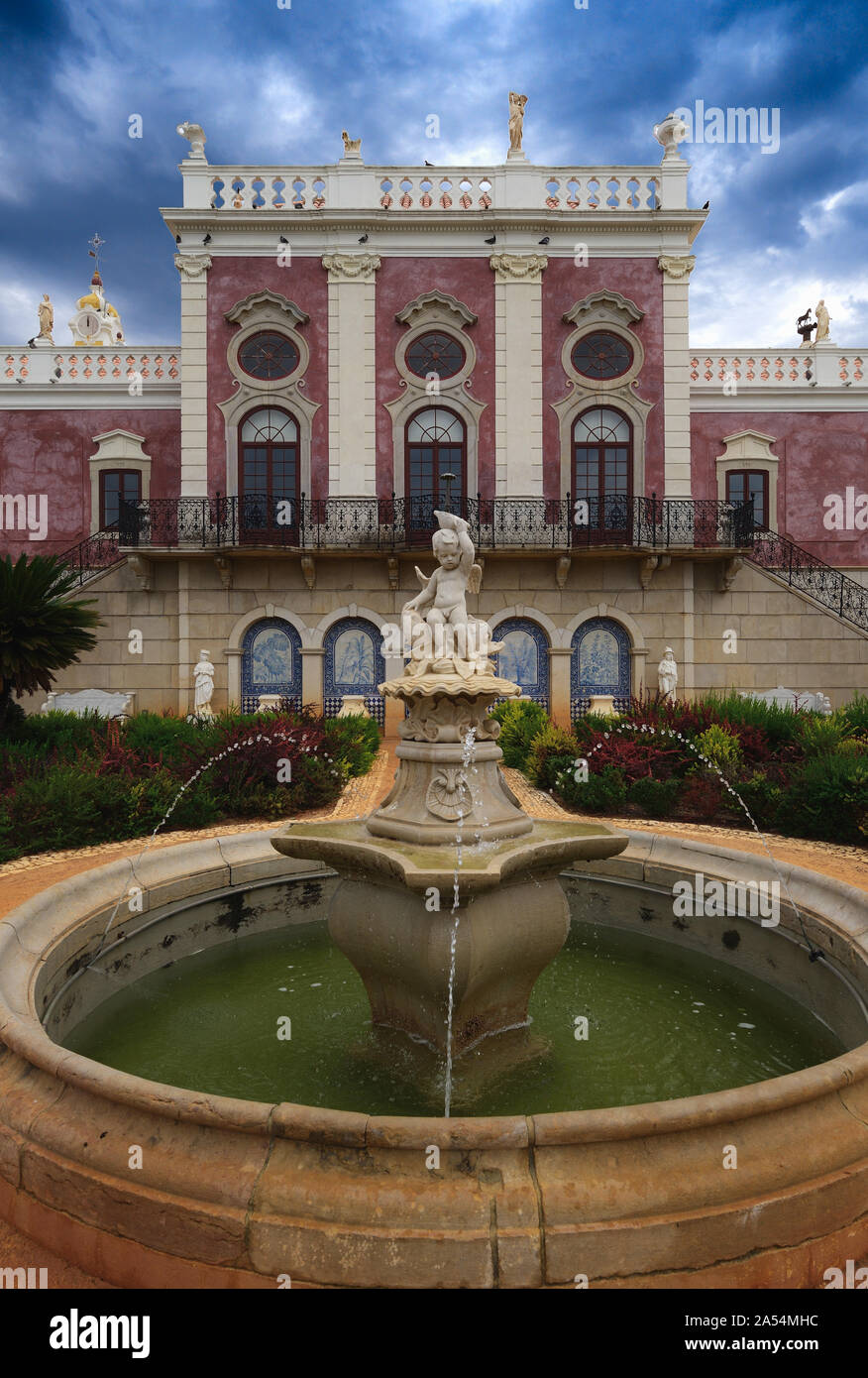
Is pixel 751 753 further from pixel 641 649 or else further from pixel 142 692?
pixel 142 692

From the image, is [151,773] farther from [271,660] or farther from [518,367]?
[518,367]

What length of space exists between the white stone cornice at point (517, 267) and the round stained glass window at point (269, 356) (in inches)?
217

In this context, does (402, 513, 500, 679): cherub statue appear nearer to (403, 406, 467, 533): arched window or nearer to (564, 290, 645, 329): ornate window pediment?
(403, 406, 467, 533): arched window

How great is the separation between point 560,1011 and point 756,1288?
2.73 m

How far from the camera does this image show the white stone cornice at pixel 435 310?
62.6 ft

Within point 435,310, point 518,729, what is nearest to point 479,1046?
point 518,729

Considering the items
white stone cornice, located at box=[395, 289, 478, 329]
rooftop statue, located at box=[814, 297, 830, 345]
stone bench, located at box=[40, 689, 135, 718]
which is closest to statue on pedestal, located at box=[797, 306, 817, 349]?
rooftop statue, located at box=[814, 297, 830, 345]

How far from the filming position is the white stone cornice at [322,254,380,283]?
62.7 feet

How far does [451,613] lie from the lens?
5.59 meters

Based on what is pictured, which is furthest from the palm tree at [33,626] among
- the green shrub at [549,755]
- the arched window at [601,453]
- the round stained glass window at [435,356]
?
the arched window at [601,453]

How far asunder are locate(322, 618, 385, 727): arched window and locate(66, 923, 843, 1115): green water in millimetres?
12888

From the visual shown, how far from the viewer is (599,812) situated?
10180 mm

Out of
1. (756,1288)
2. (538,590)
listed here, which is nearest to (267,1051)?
(756,1288)

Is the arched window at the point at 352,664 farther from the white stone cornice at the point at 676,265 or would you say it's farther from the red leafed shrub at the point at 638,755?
the white stone cornice at the point at 676,265
